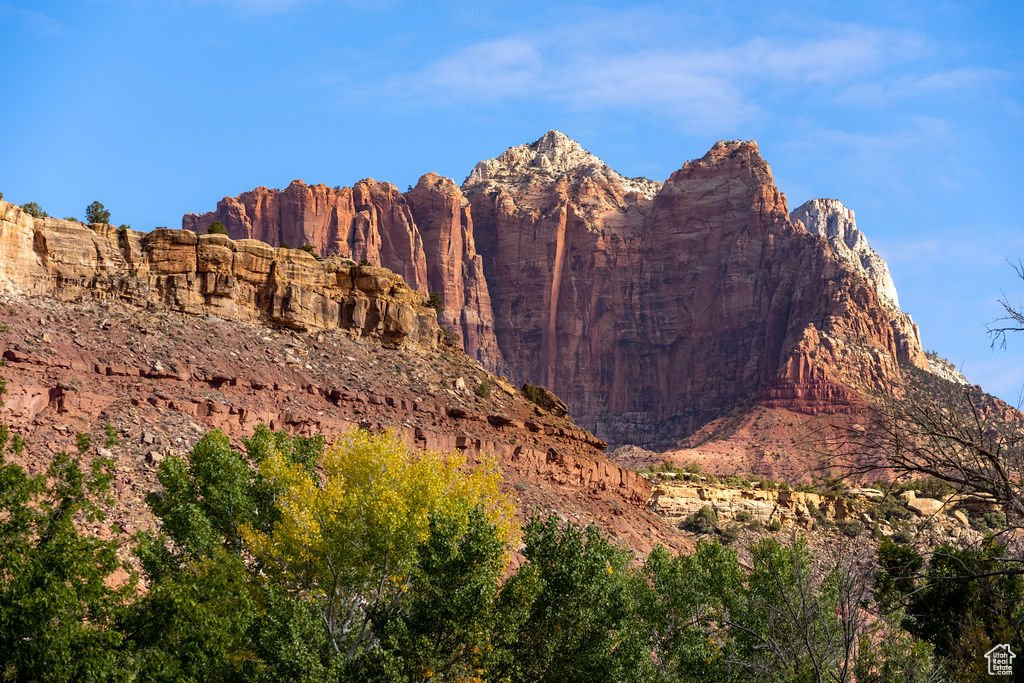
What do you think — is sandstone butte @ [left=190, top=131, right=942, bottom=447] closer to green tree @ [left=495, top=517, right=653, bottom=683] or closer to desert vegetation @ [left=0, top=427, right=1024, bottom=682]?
desert vegetation @ [left=0, top=427, right=1024, bottom=682]

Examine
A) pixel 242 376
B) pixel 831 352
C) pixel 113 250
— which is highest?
pixel 831 352

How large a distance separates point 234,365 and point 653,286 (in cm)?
12727

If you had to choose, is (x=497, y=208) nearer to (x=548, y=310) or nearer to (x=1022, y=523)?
(x=548, y=310)

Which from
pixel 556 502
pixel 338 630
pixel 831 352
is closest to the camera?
pixel 338 630

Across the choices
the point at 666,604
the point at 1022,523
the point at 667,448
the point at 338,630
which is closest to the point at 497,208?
the point at 667,448

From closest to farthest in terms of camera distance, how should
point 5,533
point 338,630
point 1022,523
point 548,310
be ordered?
1. point 1022,523
2. point 5,533
3. point 338,630
4. point 548,310

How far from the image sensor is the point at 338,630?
33.2 m

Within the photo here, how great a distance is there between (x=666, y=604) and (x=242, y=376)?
977 inches

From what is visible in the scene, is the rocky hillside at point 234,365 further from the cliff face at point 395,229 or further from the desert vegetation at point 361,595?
the cliff face at point 395,229

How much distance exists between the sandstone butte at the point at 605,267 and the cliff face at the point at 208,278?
85.8 meters

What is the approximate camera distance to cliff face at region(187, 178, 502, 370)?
176000 millimetres

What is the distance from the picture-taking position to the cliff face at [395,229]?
176 m

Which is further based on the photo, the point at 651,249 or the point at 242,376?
the point at 651,249

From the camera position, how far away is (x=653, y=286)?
184 meters
